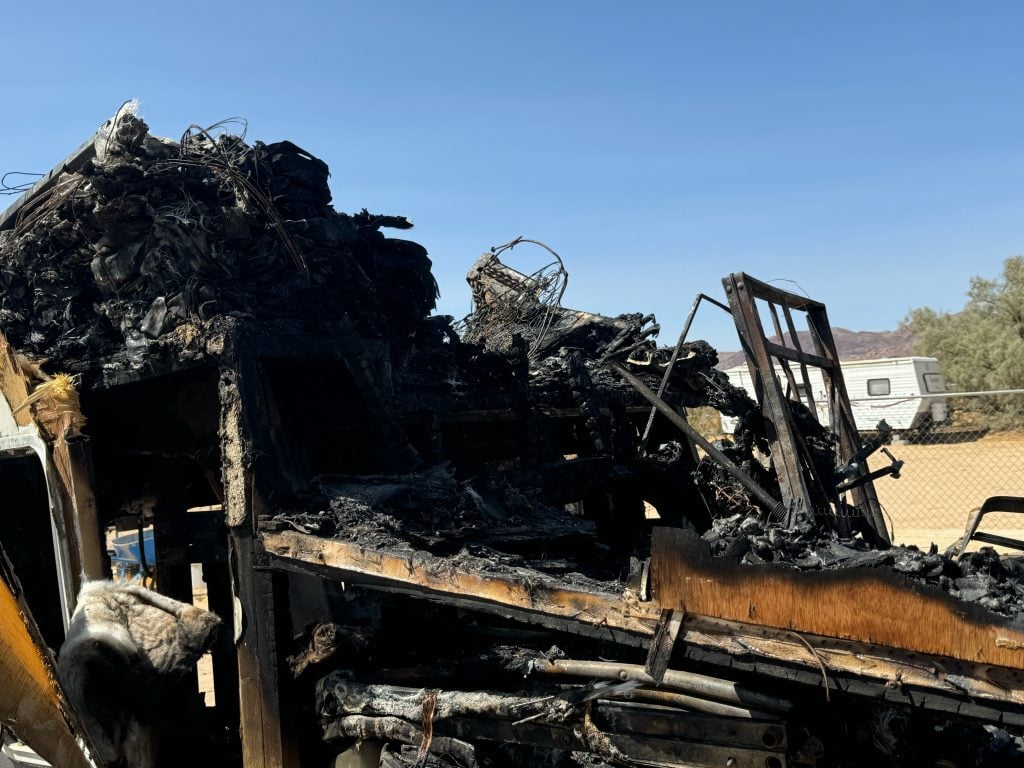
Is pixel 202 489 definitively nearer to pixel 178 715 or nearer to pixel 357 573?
pixel 178 715

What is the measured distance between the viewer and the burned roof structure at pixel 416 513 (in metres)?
2.87

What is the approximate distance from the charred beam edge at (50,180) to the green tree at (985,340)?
21.7 metres

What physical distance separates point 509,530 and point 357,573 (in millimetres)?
772

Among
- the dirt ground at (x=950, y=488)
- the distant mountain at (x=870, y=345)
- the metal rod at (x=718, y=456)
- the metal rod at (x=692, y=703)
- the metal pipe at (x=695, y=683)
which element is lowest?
the dirt ground at (x=950, y=488)

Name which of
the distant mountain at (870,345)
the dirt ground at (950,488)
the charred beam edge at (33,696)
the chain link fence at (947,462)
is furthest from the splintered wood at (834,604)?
the distant mountain at (870,345)

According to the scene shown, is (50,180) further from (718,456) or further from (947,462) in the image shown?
(947,462)

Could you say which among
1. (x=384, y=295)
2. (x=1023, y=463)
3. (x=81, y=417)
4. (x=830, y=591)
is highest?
(x=384, y=295)

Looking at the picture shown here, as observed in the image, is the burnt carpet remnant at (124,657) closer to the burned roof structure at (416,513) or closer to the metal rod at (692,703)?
the burned roof structure at (416,513)

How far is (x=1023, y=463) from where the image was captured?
15.4 m

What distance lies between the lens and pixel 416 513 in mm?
4219

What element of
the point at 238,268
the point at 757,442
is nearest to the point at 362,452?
the point at 238,268

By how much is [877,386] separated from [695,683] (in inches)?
939

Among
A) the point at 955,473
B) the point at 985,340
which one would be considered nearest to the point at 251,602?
the point at 955,473

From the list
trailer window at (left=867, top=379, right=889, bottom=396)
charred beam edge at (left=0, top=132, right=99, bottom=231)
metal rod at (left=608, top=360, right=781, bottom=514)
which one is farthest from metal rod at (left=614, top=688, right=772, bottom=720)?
trailer window at (left=867, top=379, right=889, bottom=396)
